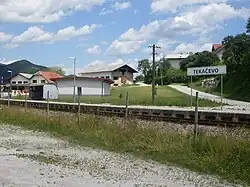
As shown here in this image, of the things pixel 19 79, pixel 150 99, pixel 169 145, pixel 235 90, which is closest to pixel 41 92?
pixel 150 99

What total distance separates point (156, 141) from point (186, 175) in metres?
3.38

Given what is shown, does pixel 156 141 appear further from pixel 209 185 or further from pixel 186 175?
pixel 209 185

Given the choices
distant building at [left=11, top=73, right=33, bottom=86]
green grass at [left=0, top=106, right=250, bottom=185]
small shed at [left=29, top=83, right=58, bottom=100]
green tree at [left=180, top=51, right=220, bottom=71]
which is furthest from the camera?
distant building at [left=11, top=73, right=33, bottom=86]

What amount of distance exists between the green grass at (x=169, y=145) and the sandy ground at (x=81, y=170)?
Answer: 604mm

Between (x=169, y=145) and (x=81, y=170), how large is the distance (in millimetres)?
3351

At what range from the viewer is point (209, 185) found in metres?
8.20

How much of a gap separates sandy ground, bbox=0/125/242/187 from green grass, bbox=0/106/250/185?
1.98ft

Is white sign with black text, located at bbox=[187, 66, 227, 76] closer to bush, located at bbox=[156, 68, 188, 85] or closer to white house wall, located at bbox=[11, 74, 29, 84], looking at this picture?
bush, located at bbox=[156, 68, 188, 85]

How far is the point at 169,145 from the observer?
39.3ft

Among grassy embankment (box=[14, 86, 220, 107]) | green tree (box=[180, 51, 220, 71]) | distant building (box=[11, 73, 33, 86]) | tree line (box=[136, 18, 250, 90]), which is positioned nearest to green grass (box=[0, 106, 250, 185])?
grassy embankment (box=[14, 86, 220, 107])

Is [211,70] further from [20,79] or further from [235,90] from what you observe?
[20,79]

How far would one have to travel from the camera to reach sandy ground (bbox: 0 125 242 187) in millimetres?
8195

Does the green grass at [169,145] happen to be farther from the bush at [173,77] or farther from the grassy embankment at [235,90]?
the bush at [173,77]

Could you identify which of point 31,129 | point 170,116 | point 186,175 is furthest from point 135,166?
point 170,116
